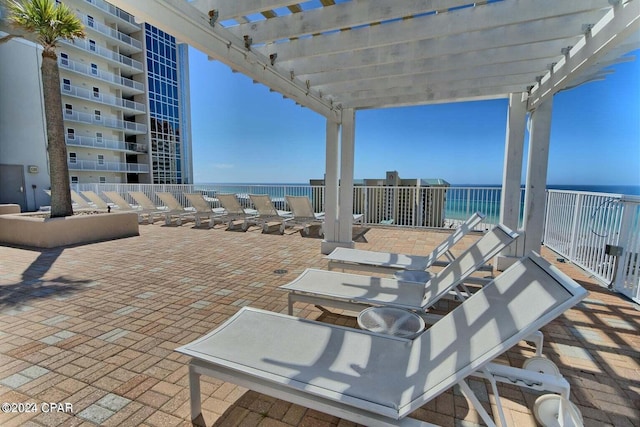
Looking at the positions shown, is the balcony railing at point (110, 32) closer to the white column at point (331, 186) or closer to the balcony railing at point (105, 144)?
the balcony railing at point (105, 144)

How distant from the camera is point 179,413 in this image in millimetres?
1646

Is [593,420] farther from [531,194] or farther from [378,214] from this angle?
[378,214]

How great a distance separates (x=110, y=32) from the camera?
22078 mm

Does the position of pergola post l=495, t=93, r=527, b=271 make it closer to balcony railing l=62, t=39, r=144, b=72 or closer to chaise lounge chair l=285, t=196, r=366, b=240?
chaise lounge chair l=285, t=196, r=366, b=240

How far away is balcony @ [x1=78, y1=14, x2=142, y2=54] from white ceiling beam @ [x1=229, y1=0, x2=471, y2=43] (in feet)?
84.4

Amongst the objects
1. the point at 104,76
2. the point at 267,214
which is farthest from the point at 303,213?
the point at 104,76

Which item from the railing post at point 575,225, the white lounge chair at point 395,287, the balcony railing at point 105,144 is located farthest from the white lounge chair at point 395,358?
the balcony railing at point 105,144

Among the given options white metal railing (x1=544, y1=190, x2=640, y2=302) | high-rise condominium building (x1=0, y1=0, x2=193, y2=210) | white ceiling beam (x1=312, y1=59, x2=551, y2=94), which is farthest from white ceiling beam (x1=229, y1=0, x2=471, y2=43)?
high-rise condominium building (x1=0, y1=0, x2=193, y2=210)

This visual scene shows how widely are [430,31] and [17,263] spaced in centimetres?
678

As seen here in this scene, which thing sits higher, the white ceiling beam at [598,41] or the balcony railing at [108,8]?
the balcony railing at [108,8]

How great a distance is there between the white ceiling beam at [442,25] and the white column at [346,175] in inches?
87.8

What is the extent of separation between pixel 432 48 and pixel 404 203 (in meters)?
5.12

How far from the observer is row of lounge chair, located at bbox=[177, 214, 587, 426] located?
49.6 inches

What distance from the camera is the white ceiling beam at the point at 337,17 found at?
2.37 meters
